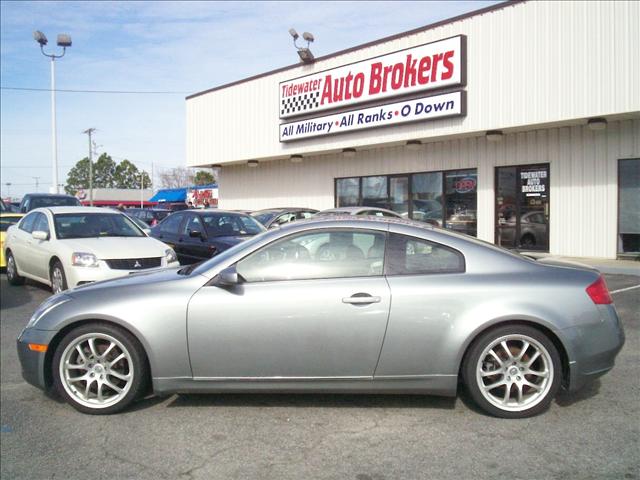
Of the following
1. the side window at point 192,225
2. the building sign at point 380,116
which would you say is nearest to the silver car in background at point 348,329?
the side window at point 192,225

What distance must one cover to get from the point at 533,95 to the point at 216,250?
865 cm

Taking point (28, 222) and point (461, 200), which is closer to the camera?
point (28, 222)

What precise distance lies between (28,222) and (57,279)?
2.32 metres

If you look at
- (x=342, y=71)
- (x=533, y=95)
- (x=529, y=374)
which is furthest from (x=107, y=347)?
(x=342, y=71)

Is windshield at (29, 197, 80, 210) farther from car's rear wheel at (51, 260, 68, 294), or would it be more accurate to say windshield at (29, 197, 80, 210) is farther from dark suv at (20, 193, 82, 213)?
car's rear wheel at (51, 260, 68, 294)

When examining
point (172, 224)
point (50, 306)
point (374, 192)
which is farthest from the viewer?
point (374, 192)

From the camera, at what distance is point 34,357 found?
4.12 m

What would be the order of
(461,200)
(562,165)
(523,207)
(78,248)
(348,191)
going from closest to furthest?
(78,248) → (562,165) → (523,207) → (461,200) → (348,191)

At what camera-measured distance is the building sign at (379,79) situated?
14812 mm

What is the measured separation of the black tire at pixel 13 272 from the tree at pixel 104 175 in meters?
99.3

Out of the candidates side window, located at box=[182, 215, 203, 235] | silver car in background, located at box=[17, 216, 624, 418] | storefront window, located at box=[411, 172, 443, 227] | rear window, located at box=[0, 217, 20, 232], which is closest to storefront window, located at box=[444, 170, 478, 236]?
storefront window, located at box=[411, 172, 443, 227]

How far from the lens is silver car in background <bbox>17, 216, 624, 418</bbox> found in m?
3.86

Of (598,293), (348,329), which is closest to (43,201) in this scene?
(348,329)

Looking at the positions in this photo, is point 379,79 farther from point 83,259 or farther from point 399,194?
point 83,259
